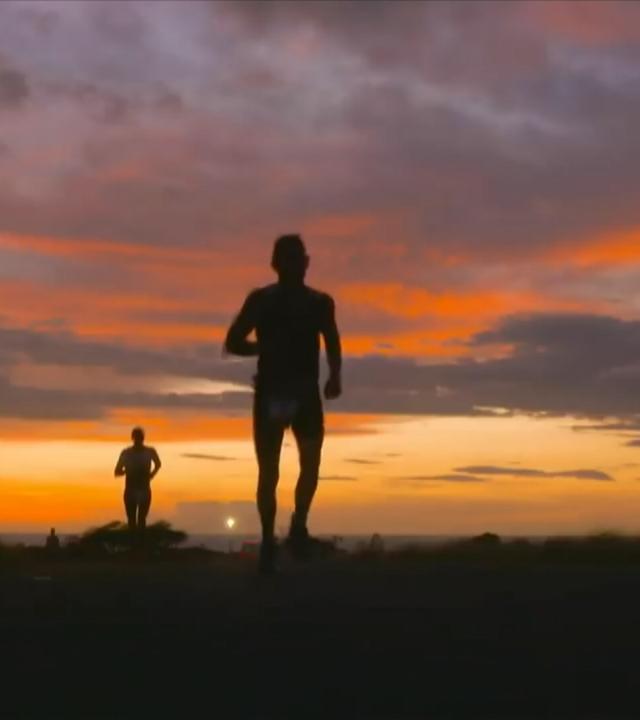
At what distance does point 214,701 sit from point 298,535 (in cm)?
726

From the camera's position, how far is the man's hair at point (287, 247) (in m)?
11.9

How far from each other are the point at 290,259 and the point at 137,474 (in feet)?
47.1

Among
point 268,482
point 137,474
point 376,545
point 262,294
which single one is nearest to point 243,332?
point 262,294

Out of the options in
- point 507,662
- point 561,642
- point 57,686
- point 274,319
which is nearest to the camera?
point 57,686

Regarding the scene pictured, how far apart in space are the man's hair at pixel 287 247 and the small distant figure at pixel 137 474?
13401mm

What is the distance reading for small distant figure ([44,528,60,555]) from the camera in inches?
792

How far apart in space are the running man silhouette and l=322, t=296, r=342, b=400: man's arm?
10 mm

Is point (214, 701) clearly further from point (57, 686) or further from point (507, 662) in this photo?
point (507, 662)

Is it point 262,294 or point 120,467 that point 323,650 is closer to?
point 262,294

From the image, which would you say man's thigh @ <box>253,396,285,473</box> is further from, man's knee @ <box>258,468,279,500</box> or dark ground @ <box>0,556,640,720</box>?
dark ground @ <box>0,556,640,720</box>

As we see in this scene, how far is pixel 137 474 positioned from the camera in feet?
84.7

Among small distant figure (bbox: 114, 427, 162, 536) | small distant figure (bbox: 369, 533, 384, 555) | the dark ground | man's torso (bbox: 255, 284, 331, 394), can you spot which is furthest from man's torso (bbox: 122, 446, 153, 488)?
the dark ground

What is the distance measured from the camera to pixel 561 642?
6.46 meters

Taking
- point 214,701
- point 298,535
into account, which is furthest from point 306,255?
point 214,701
